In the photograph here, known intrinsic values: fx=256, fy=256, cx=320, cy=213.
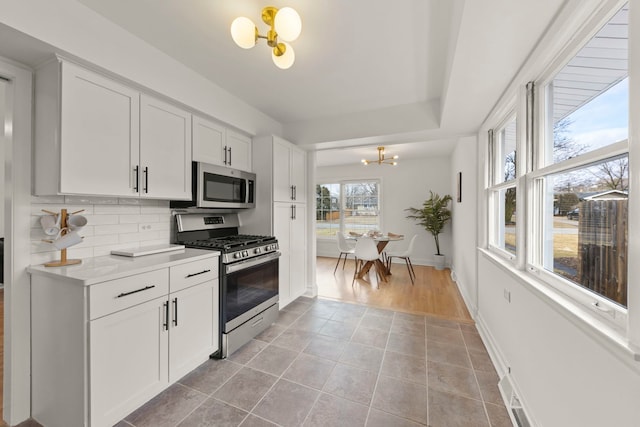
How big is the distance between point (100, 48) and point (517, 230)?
9.69ft

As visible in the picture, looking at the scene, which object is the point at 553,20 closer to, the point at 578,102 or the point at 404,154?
the point at 578,102

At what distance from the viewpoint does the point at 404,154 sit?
529 cm

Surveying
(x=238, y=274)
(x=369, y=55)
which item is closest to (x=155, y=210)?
(x=238, y=274)

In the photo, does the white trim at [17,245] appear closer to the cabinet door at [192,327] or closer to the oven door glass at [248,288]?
the cabinet door at [192,327]

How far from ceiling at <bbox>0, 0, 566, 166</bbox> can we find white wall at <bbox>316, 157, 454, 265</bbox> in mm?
2715

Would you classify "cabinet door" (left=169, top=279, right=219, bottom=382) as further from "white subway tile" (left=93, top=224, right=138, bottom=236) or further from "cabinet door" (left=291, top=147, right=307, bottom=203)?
"cabinet door" (left=291, top=147, right=307, bottom=203)

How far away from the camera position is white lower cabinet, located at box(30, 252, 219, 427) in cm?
134

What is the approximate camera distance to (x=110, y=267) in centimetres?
155

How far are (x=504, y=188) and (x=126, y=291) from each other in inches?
110

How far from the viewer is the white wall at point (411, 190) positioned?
5.52m

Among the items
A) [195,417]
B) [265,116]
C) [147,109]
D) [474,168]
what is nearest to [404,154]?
[474,168]

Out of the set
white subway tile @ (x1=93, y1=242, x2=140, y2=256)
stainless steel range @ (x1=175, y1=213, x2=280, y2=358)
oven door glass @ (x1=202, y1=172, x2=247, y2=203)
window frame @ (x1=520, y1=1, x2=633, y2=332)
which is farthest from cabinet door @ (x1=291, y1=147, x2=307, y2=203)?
window frame @ (x1=520, y1=1, x2=633, y2=332)

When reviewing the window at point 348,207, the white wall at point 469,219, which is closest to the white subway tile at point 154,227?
the white wall at point 469,219

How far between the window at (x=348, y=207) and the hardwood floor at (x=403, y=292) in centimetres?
148
